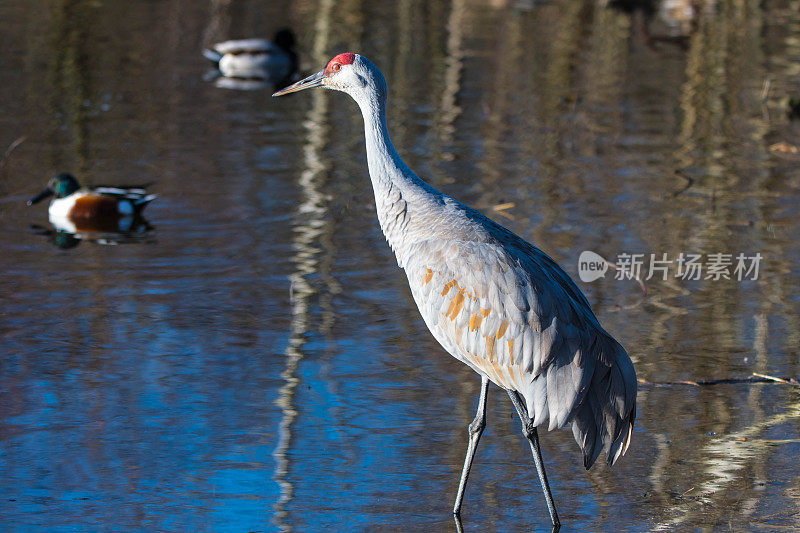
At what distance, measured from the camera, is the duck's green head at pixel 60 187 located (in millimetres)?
11242

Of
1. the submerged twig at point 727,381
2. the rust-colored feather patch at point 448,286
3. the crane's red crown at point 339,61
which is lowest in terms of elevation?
the submerged twig at point 727,381

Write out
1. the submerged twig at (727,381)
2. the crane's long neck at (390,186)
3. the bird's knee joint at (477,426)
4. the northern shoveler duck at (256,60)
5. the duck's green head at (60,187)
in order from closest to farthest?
the bird's knee joint at (477,426)
the crane's long neck at (390,186)
the submerged twig at (727,381)
the duck's green head at (60,187)
the northern shoveler duck at (256,60)

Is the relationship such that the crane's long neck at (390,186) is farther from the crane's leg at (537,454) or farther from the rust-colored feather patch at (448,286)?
the crane's leg at (537,454)

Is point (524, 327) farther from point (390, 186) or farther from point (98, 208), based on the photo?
point (98, 208)

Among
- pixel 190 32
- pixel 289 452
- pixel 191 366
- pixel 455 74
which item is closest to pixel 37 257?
pixel 191 366

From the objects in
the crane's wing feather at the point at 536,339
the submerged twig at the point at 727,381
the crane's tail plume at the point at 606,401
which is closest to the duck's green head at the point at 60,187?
the submerged twig at the point at 727,381

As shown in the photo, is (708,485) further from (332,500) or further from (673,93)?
(673,93)

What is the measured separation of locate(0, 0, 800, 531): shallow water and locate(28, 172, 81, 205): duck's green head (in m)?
0.19

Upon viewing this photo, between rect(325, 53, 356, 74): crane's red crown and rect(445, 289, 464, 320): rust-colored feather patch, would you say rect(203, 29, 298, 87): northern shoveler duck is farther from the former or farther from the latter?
rect(445, 289, 464, 320): rust-colored feather patch

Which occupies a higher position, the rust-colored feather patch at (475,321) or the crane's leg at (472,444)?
the rust-colored feather patch at (475,321)

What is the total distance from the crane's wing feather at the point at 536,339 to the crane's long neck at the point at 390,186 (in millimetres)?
396

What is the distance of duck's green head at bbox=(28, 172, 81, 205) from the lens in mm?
11242

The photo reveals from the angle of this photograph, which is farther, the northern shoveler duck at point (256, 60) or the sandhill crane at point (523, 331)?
the northern shoveler duck at point (256, 60)

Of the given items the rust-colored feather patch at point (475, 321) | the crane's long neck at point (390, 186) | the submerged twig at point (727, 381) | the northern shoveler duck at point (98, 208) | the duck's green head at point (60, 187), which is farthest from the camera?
the duck's green head at point (60, 187)
